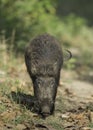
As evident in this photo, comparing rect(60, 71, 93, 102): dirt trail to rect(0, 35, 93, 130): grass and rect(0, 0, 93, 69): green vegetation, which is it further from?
rect(0, 35, 93, 130): grass

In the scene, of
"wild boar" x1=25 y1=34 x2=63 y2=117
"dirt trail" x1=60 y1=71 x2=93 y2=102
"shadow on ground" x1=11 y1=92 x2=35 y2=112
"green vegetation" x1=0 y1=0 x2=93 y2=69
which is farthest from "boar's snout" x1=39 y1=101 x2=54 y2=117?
"green vegetation" x1=0 y1=0 x2=93 y2=69

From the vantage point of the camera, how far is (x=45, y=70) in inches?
323

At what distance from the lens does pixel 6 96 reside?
350 inches

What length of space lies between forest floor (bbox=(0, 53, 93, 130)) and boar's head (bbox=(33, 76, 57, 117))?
0.17 metres

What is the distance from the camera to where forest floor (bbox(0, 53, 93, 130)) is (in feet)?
25.4

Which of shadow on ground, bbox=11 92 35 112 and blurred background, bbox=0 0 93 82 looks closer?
shadow on ground, bbox=11 92 35 112

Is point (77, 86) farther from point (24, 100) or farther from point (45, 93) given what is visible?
point (45, 93)

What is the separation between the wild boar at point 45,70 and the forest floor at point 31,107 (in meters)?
0.23

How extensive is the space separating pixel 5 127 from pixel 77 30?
12627mm

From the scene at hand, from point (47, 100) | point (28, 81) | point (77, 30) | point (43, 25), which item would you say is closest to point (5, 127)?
point (47, 100)

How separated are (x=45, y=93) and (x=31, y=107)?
557mm

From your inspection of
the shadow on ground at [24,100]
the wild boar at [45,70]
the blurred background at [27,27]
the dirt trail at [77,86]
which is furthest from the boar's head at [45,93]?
the blurred background at [27,27]

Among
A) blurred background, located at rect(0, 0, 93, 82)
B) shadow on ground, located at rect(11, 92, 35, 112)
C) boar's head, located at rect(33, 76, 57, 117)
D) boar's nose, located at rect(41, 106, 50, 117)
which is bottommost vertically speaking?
blurred background, located at rect(0, 0, 93, 82)

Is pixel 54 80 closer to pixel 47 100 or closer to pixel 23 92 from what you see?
pixel 47 100
